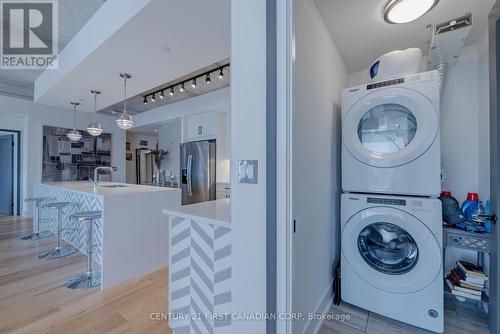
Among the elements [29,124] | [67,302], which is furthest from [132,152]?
[67,302]

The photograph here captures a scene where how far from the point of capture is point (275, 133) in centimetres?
103

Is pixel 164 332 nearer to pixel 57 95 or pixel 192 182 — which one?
pixel 192 182

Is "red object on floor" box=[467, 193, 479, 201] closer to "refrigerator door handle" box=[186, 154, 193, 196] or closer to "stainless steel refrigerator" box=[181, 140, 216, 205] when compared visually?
"stainless steel refrigerator" box=[181, 140, 216, 205]

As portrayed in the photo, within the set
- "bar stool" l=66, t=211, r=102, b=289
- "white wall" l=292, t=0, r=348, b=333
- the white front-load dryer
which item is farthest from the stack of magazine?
"bar stool" l=66, t=211, r=102, b=289

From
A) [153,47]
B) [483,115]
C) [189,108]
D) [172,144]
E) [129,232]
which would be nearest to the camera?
[483,115]

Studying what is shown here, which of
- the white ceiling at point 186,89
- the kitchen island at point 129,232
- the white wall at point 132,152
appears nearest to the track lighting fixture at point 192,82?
the white ceiling at point 186,89

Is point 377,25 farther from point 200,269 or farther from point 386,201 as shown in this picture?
point 200,269

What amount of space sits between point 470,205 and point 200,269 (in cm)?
223

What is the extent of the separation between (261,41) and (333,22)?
1158 millimetres

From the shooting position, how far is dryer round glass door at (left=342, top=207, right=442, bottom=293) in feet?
5.01

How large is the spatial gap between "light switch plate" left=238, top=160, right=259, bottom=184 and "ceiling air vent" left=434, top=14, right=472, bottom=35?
6.19ft

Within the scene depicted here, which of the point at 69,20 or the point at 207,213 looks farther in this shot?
the point at 69,20

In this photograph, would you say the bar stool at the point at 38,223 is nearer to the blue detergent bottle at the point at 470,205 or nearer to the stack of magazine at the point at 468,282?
the stack of magazine at the point at 468,282

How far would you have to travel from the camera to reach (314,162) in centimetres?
159
